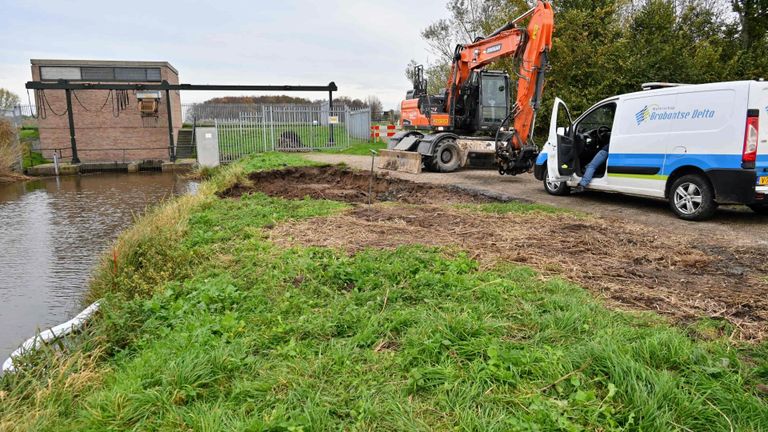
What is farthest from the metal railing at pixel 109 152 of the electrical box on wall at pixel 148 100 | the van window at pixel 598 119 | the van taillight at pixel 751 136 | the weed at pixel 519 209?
the van taillight at pixel 751 136

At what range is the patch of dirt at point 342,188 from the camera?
10.6 meters

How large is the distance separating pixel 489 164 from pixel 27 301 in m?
12.5

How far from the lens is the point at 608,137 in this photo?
32.0 ft

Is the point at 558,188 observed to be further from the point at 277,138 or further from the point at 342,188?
the point at 277,138

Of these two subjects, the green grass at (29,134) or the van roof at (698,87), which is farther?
the green grass at (29,134)

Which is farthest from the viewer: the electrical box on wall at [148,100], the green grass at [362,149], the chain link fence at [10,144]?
the electrical box on wall at [148,100]

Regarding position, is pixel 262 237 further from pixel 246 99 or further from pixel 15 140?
pixel 246 99

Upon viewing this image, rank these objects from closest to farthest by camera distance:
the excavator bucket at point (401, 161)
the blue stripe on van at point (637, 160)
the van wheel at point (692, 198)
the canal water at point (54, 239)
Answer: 1. the canal water at point (54, 239)
2. the van wheel at point (692, 198)
3. the blue stripe on van at point (637, 160)
4. the excavator bucket at point (401, 161)

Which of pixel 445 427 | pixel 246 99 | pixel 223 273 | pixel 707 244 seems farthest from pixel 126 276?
pixel 246 99

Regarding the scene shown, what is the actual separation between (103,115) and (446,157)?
22785mm

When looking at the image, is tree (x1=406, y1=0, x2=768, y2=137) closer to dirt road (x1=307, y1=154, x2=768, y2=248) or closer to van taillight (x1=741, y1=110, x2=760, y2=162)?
dirt road (x1=307, y1=154, x2=768, y2=248)

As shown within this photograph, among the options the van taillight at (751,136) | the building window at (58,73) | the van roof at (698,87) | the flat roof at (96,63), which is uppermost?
the flat roof at (96,63)

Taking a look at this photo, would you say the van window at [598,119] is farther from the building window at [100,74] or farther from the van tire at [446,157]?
the building window at [100,74]

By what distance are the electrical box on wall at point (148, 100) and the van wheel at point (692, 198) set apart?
90.4 feet
